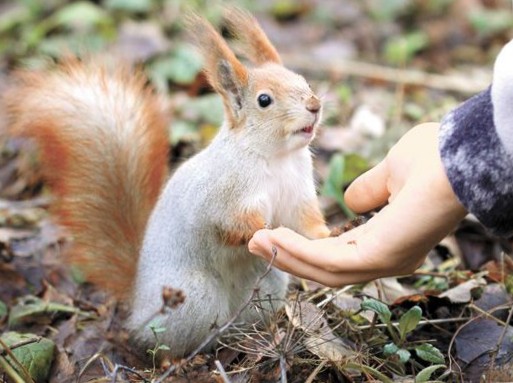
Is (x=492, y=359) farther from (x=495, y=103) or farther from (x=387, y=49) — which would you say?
(x=387, y=49)

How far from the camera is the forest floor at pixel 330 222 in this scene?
2.33 meters

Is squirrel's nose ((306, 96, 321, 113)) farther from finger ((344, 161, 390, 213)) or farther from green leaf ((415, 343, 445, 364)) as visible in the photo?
green leaf ((415, 343, 445, 364))

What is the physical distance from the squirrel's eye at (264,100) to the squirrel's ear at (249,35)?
24cm

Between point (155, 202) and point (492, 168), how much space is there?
4.97 feet

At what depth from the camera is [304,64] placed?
17.5ft

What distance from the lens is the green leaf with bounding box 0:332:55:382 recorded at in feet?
8.21

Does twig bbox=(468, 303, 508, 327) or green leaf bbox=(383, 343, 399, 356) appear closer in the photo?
green leaf bbox=(383, 343, 399, 356)

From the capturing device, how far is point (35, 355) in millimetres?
2537

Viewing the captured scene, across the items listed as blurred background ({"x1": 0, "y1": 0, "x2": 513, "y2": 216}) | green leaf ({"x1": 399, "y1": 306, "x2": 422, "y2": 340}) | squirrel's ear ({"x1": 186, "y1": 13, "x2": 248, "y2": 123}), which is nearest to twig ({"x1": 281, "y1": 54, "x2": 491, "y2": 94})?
blurred background ({"x1": 0, "y1": 0, "x2": 513, "y2": 216})

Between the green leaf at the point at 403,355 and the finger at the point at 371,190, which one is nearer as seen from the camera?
the finger at the point at 371,190

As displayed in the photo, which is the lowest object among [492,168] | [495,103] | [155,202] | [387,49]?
[387,49]

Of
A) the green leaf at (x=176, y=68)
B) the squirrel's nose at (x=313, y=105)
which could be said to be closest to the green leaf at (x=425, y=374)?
the squirrel's nose at (x=313, y=105)

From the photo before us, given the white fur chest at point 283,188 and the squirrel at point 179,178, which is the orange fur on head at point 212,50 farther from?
the white fur chest at point 283,188

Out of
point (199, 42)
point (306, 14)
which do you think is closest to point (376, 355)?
point (199, 42)
